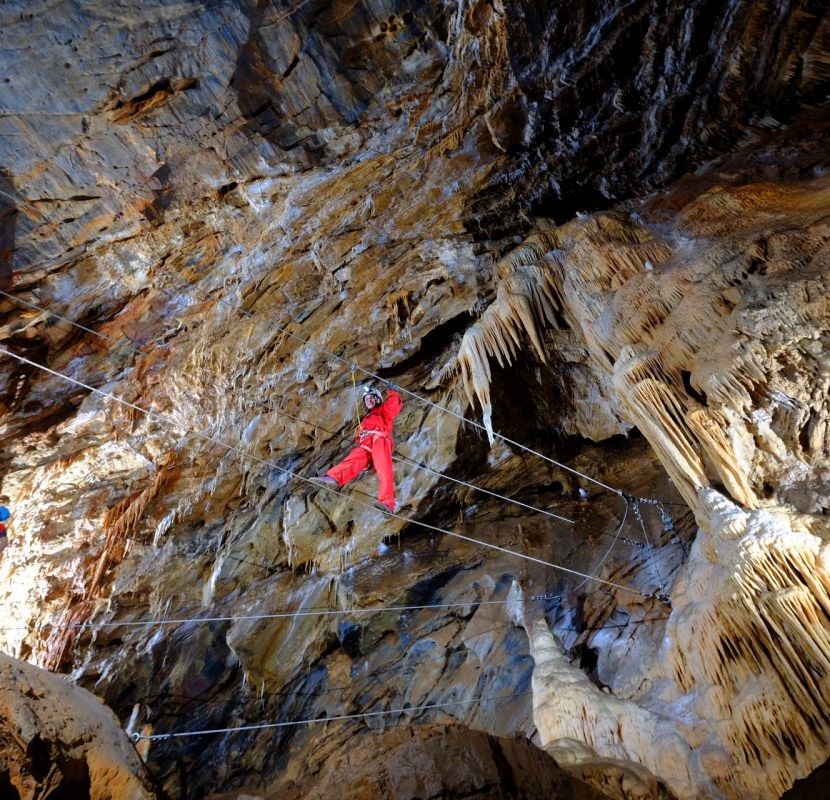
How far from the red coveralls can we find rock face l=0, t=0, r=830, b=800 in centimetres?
101

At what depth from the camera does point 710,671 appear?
11.8 feet

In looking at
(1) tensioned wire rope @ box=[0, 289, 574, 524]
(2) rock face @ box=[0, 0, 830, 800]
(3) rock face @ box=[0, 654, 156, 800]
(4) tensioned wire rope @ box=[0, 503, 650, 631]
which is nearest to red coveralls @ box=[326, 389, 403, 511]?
(2) rock face @ box=[0, 0, 830, 800]

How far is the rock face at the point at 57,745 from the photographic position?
236cm

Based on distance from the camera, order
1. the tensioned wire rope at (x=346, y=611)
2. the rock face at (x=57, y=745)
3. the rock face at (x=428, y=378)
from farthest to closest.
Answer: the tensioned wire rope at (x=346, y=611) < the rock face at (x=428, y=378) < the rock face at (x=57, y=745)

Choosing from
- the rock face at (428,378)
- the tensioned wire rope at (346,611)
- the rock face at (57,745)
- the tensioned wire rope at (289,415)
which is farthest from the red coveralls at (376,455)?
the rock face at (57,745)

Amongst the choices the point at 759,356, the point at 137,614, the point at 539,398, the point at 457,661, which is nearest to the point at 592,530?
the point at 539,398

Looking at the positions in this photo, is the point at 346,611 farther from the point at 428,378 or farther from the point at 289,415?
the point at 428,378

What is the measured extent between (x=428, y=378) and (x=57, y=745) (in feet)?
17.4

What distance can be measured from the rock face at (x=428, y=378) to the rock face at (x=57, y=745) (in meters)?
0.10

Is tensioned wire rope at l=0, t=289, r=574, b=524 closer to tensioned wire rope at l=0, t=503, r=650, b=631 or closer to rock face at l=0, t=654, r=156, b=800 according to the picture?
tensioned wire rope at l=0, t=503, r=650, b=631

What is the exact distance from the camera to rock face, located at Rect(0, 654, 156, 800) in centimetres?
236

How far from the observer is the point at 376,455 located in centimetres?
547

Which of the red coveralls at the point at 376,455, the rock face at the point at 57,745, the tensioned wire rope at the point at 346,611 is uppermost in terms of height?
the rock face at the point at 57,745

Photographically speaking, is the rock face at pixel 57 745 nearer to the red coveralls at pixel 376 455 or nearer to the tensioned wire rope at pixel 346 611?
the red coveralls at pixel 376 455
